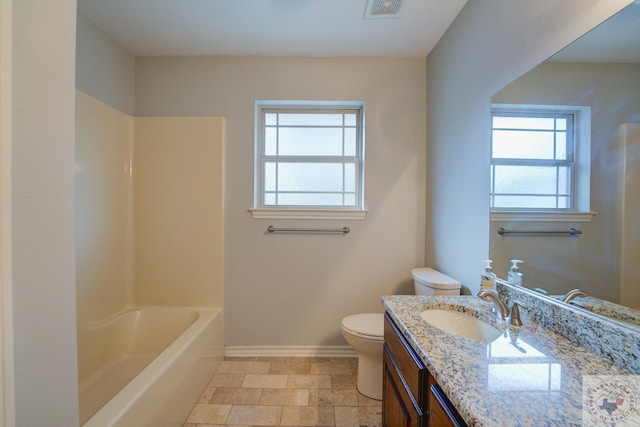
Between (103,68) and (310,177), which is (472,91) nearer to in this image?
(310,177)

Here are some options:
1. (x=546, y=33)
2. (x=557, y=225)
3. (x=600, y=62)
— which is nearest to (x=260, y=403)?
(x=557, y=225)

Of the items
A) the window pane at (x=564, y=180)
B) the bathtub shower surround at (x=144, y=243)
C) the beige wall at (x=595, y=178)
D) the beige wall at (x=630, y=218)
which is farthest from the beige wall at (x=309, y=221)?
the beige wall at (x=630, y=218)

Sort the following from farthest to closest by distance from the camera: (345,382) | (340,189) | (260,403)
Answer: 1. (340,189)
2. (345,382)
3. (260,403)

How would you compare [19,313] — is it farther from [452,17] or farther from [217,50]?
[452,17]

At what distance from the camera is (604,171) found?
84cm

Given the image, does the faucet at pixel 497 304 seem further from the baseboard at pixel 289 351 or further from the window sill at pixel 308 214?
the baseboard at pixel 289 351

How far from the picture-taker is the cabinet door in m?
0.90

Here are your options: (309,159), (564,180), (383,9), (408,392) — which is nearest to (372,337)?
(408,392)

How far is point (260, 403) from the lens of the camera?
1.62 metres

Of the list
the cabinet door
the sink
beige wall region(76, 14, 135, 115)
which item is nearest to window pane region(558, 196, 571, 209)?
the sink

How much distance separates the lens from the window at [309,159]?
2.25 m

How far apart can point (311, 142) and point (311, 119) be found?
0.65ft

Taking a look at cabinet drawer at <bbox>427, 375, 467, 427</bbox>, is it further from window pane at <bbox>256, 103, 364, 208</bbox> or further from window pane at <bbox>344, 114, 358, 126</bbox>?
window pane at <bbox>344, 114, 358, 126</bbox>

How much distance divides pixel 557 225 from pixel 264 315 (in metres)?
1.96
